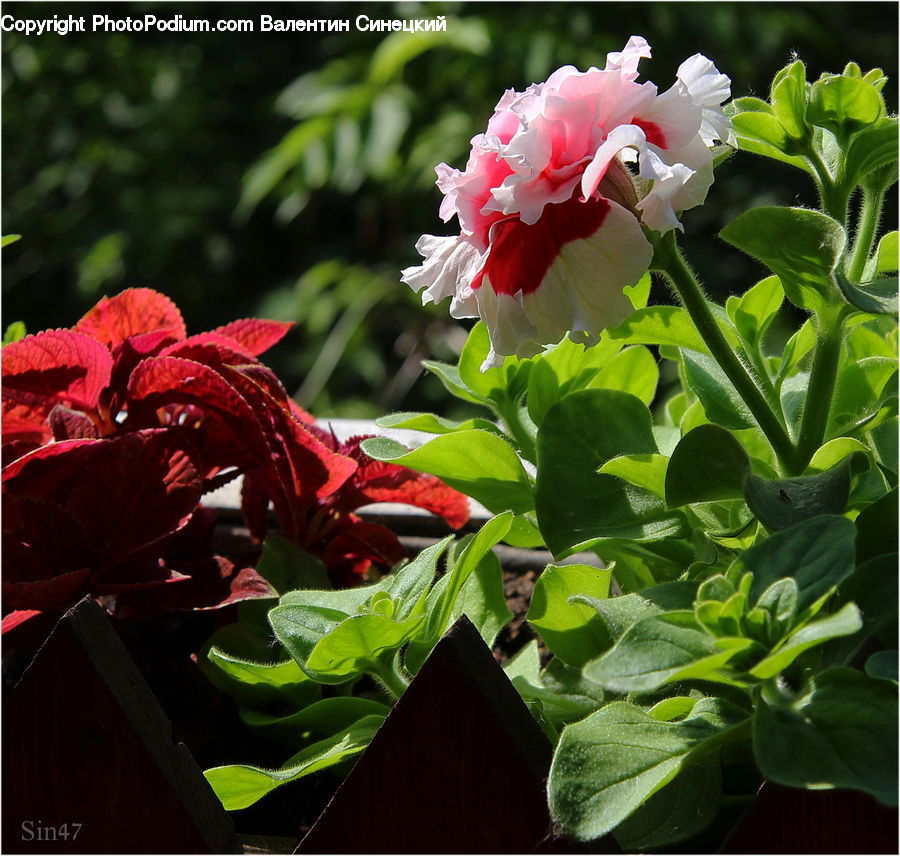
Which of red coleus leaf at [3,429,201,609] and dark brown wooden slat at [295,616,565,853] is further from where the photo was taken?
red coleus leaf at [3,429,201,609]

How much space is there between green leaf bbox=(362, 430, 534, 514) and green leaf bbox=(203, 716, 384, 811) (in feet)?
0.49

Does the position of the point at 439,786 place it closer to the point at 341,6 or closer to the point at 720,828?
the point at 720,828

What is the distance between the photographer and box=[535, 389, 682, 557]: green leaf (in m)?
0.57

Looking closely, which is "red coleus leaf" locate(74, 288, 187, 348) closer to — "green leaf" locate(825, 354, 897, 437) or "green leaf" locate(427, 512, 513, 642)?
"green leaf" locate(427, 512, 513, 642)

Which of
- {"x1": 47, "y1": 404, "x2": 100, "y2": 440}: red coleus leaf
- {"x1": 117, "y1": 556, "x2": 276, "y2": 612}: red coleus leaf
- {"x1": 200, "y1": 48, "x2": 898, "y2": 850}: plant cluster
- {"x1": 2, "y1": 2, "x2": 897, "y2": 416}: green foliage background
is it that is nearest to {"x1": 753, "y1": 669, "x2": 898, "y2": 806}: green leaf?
{"x1": 200, "y1": 48, "x2": 898, "y2": 850}: plant cluster

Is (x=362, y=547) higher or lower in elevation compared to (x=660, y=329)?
lower

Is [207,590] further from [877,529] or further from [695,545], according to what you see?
[877,529]

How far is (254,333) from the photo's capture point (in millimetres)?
884

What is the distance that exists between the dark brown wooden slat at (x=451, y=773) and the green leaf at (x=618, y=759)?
0.07 feet

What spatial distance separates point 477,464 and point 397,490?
17 centimetres

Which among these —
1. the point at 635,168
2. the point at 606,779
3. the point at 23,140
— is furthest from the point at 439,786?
the point at 23,140

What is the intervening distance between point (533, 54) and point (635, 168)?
7.11ft

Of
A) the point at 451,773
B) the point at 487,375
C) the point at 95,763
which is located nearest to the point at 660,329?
the point at 487,375

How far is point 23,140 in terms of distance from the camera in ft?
12.5
